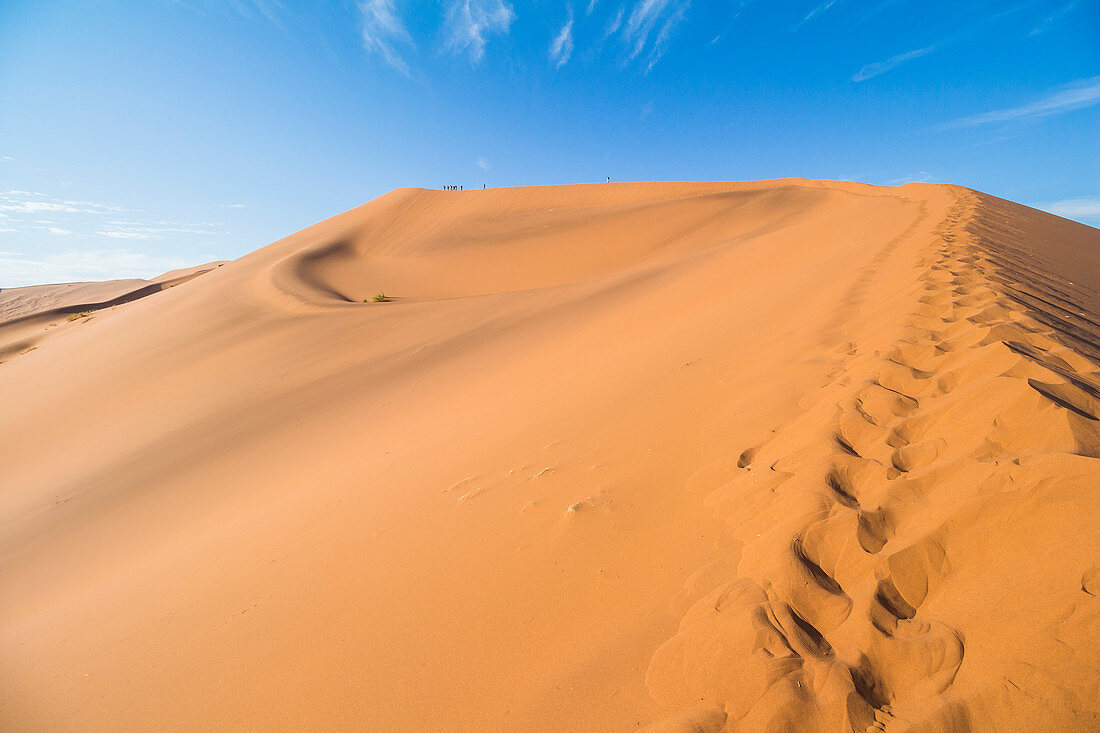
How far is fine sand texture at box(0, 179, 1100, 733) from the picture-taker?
154 cm

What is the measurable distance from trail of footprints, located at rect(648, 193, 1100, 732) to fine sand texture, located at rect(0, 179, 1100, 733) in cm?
1

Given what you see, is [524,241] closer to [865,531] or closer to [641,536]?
[641,536]

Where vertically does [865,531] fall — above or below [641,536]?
above

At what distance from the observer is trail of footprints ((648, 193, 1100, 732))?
1468mm

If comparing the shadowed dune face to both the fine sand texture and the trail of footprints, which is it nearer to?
the fine sand texture

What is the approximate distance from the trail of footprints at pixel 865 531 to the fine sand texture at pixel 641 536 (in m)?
0.01

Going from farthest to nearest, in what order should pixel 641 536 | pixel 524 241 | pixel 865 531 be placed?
pixel 524 241, pixel 641 536, pixel 865 531

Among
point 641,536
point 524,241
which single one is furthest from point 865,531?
point 524,241

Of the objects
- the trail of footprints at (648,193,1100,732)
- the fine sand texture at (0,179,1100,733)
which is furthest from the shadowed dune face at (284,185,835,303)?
the trail of footprints at (648,193,1100,732)

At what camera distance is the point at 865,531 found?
1.92 meters

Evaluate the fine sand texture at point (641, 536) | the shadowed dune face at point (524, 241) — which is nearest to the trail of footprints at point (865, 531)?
the fine sand texture at point (641, 536)

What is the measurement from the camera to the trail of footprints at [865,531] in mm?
1468

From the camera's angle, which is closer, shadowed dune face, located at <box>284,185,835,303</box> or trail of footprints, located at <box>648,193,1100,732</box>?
trail of footprints, located at <box>648,193,1100,732</box>

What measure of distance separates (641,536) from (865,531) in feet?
3.29
